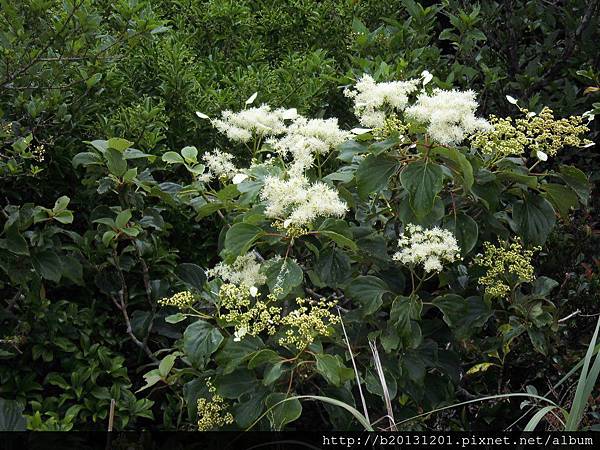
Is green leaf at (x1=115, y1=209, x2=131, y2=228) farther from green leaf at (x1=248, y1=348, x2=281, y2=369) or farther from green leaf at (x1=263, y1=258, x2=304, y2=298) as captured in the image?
green leaf at (x1=248, y1=348, x2=281, y2=369)

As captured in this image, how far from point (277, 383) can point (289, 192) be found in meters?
0.58

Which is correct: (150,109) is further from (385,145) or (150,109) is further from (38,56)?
(385,145)

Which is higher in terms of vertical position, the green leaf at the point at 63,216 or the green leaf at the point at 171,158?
the green leaf at the point at 171,158

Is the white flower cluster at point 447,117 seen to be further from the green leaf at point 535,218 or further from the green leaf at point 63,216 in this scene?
the green leaf at point 63,216

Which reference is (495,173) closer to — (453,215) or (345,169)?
(453,215)

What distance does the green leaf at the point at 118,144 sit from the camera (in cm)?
287

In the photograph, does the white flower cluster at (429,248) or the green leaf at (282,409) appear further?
the white flower cluster at (429,248)

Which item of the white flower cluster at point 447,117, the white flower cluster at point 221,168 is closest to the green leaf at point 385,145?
the white flower cluster at point 447,117

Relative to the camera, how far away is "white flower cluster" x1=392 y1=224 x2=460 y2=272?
2533 millimetres

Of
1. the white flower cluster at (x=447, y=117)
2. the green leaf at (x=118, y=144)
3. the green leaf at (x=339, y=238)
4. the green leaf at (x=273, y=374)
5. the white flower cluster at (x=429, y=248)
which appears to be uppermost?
the white flower cluster at (x=447, y=117)

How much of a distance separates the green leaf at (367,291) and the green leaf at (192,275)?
0.66 metres

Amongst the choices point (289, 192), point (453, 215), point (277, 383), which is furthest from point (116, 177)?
point (453, 215)

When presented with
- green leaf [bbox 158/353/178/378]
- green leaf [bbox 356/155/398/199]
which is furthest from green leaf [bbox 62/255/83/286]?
green leaf [bbox 356/155/398/199]

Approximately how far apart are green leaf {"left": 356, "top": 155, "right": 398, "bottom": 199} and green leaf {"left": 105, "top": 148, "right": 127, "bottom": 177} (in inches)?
31.8
